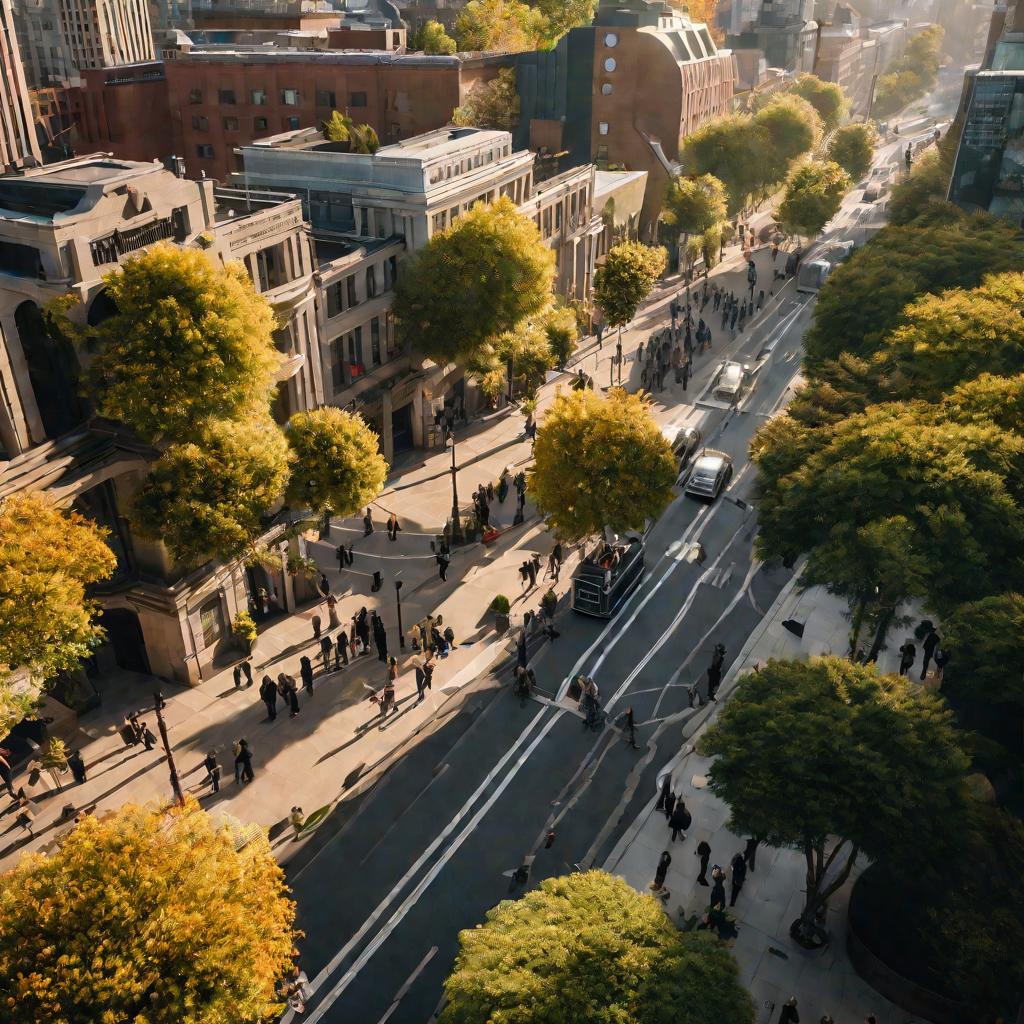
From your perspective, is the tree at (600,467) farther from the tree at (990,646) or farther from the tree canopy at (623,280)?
the tree canopy at (623,280)

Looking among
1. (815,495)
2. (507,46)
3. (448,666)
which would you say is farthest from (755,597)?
(507,46)

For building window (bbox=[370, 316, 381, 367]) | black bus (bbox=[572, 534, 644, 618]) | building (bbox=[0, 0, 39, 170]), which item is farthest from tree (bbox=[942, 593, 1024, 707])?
building (bbox=[0, 0, 39, 170])

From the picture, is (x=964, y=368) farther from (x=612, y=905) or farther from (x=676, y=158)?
(x=676, y=158)

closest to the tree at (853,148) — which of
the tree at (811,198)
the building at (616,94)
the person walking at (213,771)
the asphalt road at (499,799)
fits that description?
the tree at (811,198)

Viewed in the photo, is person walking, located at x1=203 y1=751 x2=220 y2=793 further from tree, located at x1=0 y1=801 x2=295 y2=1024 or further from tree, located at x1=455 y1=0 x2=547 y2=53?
tree, located at x1=455 y1=0 x2=547 y2=53

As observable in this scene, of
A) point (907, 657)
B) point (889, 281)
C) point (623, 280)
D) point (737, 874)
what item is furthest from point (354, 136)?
point (737, 874)

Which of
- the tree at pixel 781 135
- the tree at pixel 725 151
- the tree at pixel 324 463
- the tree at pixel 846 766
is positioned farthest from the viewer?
the tree at pixel 781 135
